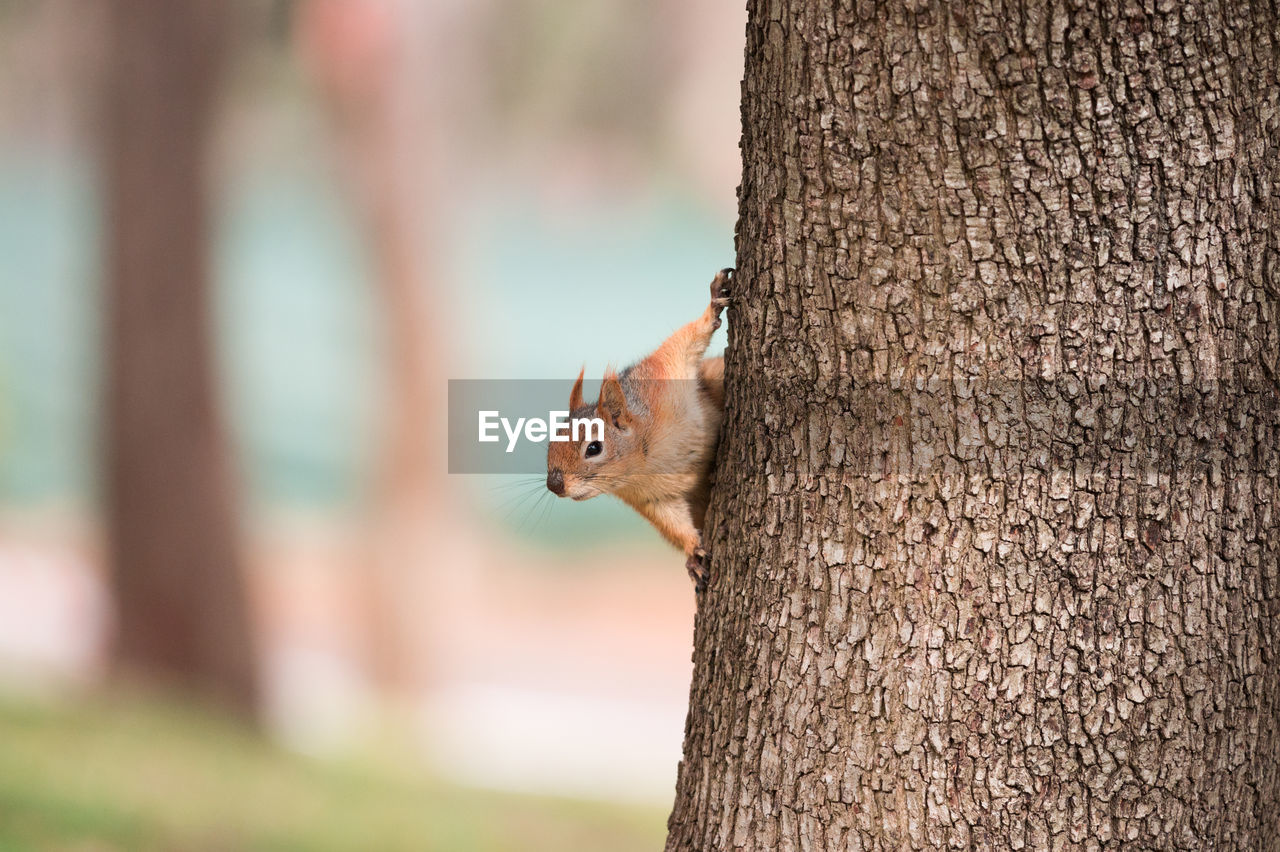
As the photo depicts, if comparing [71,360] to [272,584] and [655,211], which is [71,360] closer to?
[272,584]

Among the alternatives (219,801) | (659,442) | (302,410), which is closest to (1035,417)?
(659,442)

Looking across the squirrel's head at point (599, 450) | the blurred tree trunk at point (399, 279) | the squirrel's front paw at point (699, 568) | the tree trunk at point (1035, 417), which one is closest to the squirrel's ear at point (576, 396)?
the squirrel's head at point (599, 450)

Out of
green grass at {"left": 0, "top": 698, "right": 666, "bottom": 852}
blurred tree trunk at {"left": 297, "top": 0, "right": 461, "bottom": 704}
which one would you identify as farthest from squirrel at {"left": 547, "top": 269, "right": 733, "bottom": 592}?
blurred tree trunk at {"left": 297, "top": 0, "right": 461, "bottom": 704}

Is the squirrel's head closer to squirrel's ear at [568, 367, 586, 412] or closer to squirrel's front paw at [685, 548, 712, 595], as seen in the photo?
squirrel's ear at [568, 367, 586, 412]

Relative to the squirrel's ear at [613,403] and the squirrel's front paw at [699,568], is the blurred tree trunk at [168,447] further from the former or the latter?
the squirrel's front paw at [699,568]

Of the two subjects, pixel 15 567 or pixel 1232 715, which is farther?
pixel 15 567

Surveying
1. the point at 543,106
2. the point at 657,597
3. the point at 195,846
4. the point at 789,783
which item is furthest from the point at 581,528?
the point at 789,783

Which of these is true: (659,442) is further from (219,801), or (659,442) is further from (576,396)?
(219,801)
